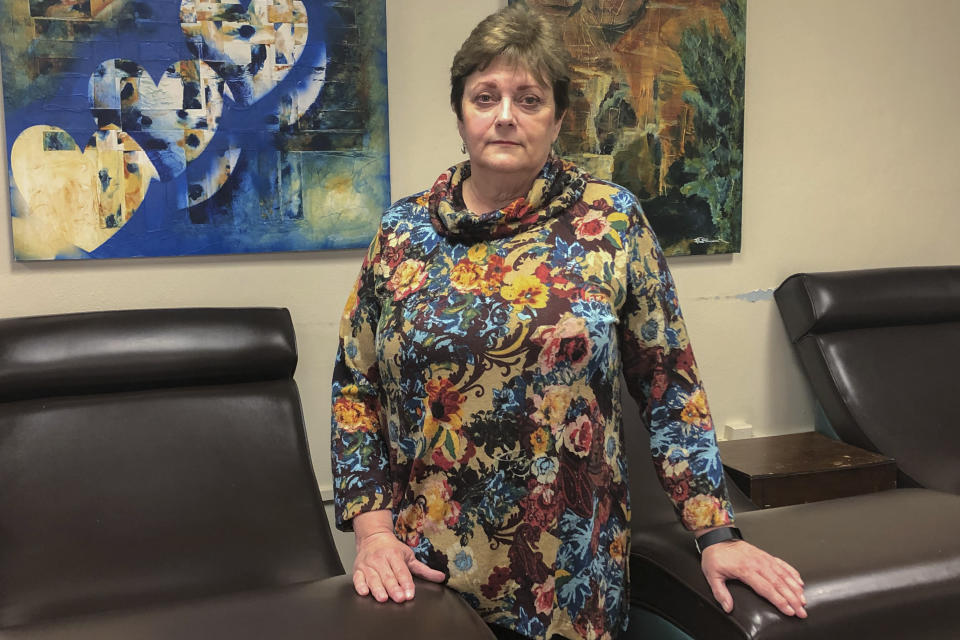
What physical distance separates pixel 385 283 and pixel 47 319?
2.82 ft

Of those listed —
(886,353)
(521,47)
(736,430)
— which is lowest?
(736,430)

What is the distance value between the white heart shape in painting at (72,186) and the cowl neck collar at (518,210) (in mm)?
919

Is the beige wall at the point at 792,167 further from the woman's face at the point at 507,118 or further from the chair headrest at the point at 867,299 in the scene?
the woman's face at the point at 507,118

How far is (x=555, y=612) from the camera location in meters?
1.25

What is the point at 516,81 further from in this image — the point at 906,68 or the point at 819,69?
the point at 906,68

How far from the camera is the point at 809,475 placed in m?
2.10

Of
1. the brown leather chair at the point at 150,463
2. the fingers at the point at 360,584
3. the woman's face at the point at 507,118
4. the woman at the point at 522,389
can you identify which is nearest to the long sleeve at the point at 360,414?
the woman at the point at 522,389

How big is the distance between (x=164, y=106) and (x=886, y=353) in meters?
1.94

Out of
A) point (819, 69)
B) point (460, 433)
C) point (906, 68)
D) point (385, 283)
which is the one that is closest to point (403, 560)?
point (460, 433)

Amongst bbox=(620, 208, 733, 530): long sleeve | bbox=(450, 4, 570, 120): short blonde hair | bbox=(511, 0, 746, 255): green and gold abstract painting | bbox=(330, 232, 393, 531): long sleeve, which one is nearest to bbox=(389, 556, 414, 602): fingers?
bbox=(330, 232, 393, 531): long sleeve

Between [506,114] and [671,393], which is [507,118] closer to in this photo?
[506,114]

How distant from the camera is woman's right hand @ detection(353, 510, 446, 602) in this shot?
1201mm

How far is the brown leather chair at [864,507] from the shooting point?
1253mm

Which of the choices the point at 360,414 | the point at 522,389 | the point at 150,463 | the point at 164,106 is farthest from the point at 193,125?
the point at 522,389
